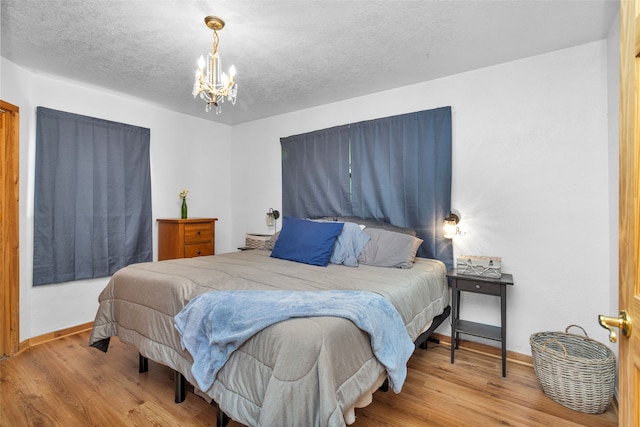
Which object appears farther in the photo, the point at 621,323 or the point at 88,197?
the point at 88,197

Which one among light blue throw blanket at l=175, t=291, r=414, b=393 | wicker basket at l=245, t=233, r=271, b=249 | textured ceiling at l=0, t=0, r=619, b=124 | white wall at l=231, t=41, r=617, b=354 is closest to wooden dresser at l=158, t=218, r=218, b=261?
wicker basket at l=245, t=233, r=271, b=249

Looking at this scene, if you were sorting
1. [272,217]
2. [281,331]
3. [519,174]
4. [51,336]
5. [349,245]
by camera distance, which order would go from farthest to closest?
[272,217]
[51,336]
[349,245]
[519,174]
[281,331]

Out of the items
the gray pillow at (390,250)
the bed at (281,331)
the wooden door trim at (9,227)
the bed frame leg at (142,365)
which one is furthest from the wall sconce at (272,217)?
the wooden door trim at (9,227)

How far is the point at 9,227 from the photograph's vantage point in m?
2.68

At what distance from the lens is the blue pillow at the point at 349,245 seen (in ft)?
9.15

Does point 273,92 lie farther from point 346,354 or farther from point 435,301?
point 346,354

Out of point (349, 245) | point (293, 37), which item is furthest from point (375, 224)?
point (293, 37)

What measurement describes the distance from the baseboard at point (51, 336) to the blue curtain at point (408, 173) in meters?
3.11

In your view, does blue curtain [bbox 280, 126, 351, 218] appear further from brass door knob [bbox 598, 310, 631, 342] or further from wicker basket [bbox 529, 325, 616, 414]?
brass door knob [bbox 598, 310, 631, 342]

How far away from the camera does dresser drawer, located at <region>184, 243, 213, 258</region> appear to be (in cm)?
367

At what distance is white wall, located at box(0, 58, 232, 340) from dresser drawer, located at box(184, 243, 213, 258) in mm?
522

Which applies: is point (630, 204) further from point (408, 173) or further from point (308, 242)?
point (408, 173)

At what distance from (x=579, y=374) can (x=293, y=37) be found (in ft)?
9.61

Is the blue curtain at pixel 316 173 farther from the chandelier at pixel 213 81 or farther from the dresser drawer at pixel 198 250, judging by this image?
the chandelier at pixel 213 81
